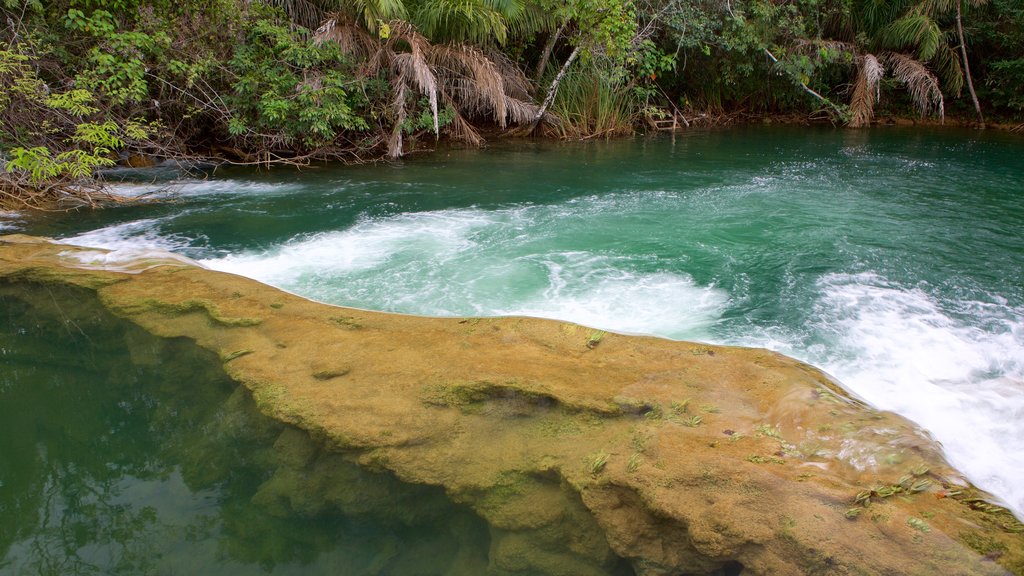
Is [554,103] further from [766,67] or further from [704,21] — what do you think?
[766,67]

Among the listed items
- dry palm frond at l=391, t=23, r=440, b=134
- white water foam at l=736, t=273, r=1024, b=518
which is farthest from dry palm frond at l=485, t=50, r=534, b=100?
white water foam at l=736, t=273, r=1024, b=518

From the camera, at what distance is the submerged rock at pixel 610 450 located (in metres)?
2.66

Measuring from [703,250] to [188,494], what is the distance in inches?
221

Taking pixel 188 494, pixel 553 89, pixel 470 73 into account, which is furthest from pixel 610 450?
pixel 553 89

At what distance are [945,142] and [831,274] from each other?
11.0 metres

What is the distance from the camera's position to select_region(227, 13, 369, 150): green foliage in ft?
35.0

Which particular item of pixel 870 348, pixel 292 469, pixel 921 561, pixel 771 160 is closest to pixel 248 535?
pixel 292 469

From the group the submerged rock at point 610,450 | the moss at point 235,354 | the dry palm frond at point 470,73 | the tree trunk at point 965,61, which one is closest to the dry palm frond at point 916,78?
the tree trunk at point 965,61

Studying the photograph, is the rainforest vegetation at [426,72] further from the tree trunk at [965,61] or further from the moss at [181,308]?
the moss at [181,308]

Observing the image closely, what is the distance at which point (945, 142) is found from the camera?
1473 cm

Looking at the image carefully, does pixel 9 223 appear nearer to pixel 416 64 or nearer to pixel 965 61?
pixel 416 64

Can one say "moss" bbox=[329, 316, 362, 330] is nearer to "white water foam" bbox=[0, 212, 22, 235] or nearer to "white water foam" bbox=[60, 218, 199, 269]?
"white water foam" bbox=[60, 218, 199, 269]

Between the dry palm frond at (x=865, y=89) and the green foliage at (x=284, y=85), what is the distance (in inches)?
502

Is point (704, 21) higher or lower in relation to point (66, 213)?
higher
